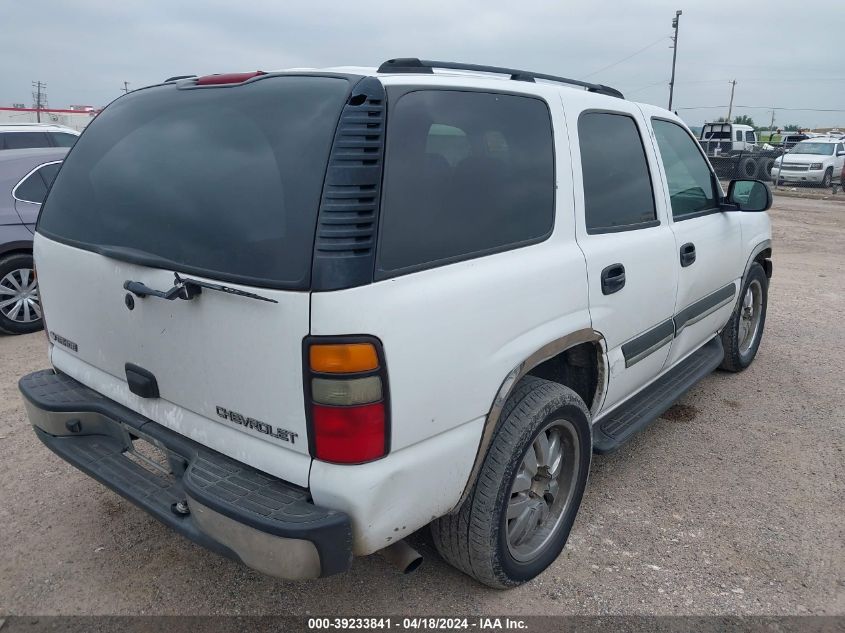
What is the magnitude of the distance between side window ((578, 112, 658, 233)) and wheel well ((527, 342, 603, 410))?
1.72ft

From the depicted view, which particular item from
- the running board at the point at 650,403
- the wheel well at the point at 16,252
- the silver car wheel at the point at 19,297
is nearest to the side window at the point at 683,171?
the running board at the point at 650,403

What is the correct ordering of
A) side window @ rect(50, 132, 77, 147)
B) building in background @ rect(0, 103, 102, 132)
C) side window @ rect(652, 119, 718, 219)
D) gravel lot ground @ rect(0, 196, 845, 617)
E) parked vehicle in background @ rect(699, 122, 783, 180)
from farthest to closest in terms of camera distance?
building in background @ rect(0, 103, 102, 132)
parked vehicle in background @ rect(699, 122, 783, 180)
side window @ rect(50, 132, 77, 147)
side window @ rect(652, 119, 718, 219)
gravel lot ground @ rect(0, 196, 845, 617)

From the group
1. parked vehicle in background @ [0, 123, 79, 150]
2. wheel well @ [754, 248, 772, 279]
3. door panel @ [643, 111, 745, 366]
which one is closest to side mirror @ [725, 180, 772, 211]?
door panel @ [643, 111, 745, 366]

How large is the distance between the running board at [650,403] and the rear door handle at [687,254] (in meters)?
0.71

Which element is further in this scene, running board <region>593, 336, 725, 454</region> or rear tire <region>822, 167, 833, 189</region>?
rear tire <region>822, 167, 833, 189</region>

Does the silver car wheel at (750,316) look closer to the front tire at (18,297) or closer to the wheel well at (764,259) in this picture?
the wheel well at (764,259)

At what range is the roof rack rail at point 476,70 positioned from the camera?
2.24 meters

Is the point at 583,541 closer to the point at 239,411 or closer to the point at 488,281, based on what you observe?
the point at 488,281

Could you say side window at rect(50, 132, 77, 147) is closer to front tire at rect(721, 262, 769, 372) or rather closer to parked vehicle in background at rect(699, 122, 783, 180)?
front tire at rect(721, 262, 769, 372)

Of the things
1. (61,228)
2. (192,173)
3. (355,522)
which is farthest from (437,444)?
(61,228)

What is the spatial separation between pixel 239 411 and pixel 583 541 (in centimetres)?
171

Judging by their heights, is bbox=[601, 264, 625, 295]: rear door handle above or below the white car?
below

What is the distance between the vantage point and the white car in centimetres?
2250

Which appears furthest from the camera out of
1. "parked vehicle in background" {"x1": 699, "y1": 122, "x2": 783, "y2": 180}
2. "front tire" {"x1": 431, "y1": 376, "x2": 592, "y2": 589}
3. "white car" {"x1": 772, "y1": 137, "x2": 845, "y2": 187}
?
"parked vehicle in background" {"x1": 699, "y1": 122, "x2": 783, "y2": 180}
